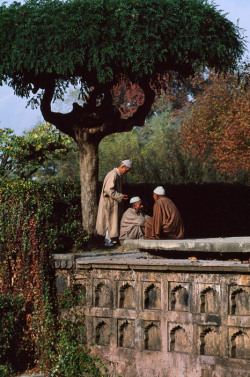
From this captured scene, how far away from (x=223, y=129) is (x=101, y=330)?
38.1 feet

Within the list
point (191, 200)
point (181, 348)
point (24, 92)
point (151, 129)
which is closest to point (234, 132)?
point (191, 200)

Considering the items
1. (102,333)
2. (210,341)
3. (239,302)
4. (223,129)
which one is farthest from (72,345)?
(223,129)

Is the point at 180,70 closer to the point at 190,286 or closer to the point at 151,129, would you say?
Answer: the point at 190,286

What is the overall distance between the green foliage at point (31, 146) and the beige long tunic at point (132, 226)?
7.34 meters

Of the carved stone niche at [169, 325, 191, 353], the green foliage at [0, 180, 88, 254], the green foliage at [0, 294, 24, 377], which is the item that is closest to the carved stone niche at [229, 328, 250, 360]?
the carved stone niche at [169, 325, 191, 353]

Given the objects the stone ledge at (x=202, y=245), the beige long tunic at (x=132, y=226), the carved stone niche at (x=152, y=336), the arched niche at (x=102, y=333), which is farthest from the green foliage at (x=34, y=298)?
the beige long tunic at (x=132, y=226)

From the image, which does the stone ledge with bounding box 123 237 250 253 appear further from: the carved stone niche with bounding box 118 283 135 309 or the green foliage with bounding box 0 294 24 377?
the green foliage with bounding box 0 294 24 377

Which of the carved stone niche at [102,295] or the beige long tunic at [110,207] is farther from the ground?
the beige long tunic at [110,207]

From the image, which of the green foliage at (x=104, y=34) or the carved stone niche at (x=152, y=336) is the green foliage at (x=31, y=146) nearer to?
the green foliage at (x=104, y=34)

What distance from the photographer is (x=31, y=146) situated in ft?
67.1

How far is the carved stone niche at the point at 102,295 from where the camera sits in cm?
824

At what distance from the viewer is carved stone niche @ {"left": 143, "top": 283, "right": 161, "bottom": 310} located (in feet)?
25.5

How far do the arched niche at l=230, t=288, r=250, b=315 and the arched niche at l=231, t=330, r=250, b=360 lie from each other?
0.22 meters

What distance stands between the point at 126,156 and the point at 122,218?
12.6 metres
